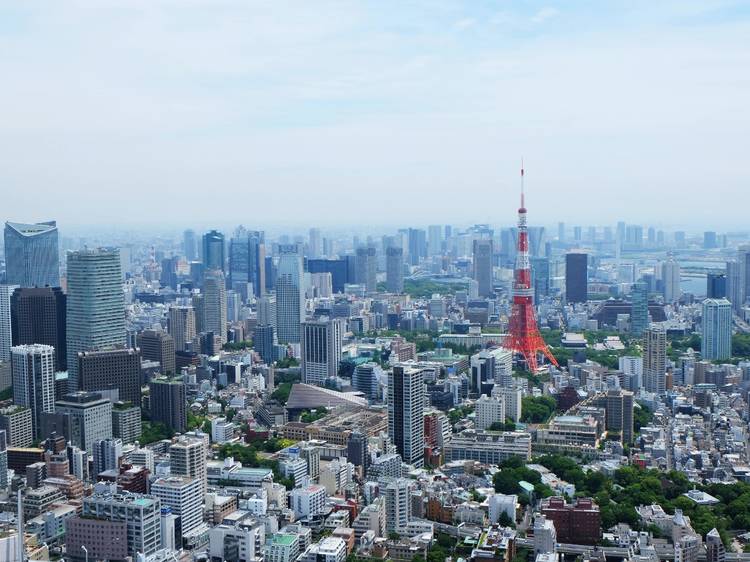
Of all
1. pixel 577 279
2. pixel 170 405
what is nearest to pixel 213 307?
pixel 170 405

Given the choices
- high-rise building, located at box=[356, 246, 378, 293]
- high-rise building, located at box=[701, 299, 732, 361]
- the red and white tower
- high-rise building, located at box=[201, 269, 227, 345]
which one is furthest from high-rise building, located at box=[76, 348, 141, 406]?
high-rise building, located at box=[356, 246, 378, 293]

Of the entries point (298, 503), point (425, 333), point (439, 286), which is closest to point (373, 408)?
point (298, 503)

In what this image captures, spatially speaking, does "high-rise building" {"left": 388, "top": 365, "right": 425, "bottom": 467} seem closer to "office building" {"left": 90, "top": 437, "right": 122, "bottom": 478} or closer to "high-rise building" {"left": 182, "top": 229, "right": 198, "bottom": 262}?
"office building" {"left": 90, "top": 437, "right": 122, "bottom": 478}

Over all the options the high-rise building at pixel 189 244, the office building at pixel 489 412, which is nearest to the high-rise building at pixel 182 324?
the office building at pixel 489 412

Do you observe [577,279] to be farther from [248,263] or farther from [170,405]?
[170,405]

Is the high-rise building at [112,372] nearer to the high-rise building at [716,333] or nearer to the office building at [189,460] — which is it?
the office building at [189,460]

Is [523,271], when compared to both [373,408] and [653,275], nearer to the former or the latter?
[373,408]
